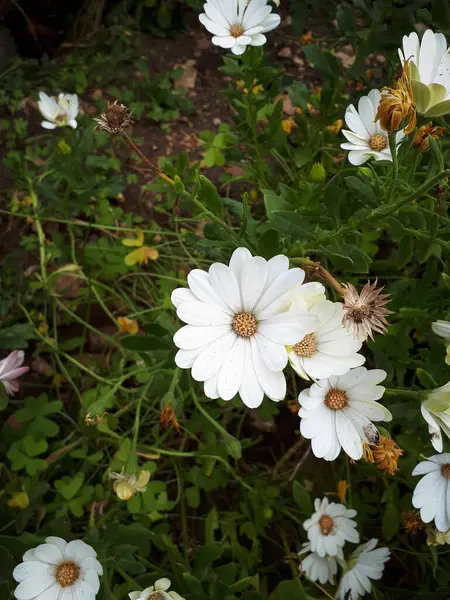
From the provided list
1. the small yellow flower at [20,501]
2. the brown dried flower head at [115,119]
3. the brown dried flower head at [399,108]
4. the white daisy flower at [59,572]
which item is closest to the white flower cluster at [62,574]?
the white daisy flower at [59,572]

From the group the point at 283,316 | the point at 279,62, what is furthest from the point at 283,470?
the point at 279,62

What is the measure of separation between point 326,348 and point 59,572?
Result: 2.16ft

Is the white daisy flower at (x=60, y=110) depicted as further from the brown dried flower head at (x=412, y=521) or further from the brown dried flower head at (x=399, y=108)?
the brown dried flower head at (x=412, y=521)

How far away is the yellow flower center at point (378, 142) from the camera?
39.2 inches

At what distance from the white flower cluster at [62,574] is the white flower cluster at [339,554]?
38 centimetres

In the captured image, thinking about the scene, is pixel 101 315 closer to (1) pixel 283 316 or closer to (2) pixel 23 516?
(2) pixel 23 516

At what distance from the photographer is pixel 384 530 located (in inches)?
48.8

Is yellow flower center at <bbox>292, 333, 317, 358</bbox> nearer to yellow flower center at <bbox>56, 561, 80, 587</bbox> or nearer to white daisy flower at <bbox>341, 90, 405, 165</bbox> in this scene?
white daisy flower at <bbox>341, 90, 405, 165</bbox>

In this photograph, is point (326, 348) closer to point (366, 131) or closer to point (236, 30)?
point (366, 131)

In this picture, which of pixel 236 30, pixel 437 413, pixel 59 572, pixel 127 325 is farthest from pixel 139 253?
pixel 437 413

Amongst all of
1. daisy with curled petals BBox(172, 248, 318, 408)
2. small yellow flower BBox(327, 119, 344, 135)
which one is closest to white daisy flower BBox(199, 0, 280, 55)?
small yellow flower BBox(327, 119, 344, 135)

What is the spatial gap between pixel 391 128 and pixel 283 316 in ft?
0.97

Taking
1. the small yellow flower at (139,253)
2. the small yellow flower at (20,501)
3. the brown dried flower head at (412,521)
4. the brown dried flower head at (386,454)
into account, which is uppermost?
the brown dried flower head at (386,454)

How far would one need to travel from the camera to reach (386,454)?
2.66 ft
